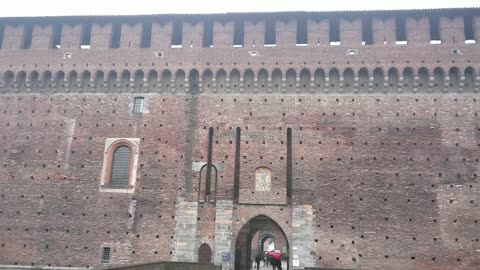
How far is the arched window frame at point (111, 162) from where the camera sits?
49.4ft

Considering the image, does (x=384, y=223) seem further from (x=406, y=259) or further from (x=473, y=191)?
(x=473, y=191)

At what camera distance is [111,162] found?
1545 centimetres

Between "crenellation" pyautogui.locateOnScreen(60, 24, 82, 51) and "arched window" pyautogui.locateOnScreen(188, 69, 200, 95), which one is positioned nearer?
"arched window" pyautogui.locateOnScreen(188, 69, 200, 95)

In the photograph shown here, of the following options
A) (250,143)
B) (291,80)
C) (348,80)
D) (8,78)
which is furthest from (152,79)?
(348,80)

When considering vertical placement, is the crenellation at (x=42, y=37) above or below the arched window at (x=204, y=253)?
above

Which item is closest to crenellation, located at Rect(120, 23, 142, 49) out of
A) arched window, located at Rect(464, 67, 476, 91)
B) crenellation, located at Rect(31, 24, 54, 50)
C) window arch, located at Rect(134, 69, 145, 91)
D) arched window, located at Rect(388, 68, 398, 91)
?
window arch, located at Rect(134, 69, 145, 91)

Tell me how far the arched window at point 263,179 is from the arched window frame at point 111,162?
4.27 meters

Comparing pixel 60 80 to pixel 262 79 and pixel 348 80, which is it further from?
pixel 348 80

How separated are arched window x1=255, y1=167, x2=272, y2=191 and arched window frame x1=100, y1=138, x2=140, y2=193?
4.27m

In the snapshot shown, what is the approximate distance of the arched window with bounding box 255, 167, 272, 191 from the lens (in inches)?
572

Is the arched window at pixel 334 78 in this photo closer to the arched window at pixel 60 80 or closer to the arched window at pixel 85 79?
the arched window at pixel 85 79

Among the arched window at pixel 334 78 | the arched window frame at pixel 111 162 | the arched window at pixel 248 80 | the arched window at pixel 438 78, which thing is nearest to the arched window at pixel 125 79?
the arched window frame at pixel 111 162

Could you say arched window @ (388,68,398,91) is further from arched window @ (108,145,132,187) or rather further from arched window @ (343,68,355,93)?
arched window @ (108,145,132,187)

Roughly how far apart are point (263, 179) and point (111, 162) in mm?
5465
